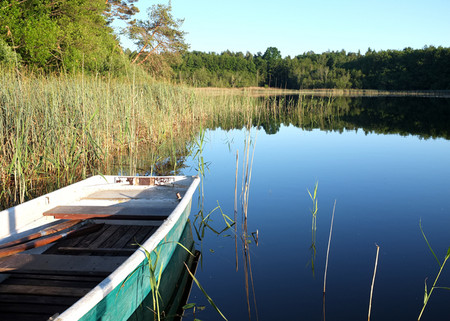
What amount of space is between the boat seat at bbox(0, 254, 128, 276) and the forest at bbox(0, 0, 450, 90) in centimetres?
289

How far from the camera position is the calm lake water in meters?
2.53

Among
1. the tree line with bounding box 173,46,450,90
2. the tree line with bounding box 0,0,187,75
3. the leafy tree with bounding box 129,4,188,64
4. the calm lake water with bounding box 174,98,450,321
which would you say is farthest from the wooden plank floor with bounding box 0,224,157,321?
the tree line with bounding box 173,46,450,90

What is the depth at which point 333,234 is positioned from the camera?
3746 millimetres

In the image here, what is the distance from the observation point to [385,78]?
5559 centimetres

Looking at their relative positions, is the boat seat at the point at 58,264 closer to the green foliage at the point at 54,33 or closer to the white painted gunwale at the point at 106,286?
the white painted gunwale at the point at 106,286

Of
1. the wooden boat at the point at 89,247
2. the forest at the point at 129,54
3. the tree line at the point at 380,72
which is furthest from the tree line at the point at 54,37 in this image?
the tree line at the point at 380,72

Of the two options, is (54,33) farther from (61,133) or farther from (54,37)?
(61,133)

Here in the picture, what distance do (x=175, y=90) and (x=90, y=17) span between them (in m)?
7.01

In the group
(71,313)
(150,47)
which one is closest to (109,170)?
(71,313)

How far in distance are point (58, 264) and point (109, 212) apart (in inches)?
35.7

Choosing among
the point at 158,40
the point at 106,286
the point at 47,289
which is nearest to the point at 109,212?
the point at 47,289

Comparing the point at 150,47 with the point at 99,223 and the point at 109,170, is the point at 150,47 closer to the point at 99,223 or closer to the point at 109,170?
the point at 109,170

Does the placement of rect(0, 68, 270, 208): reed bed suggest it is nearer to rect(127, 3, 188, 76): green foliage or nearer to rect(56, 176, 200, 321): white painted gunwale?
rect(56, 176, 200, 321): white painted gunwale

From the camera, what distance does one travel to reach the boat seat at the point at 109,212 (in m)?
3.05
